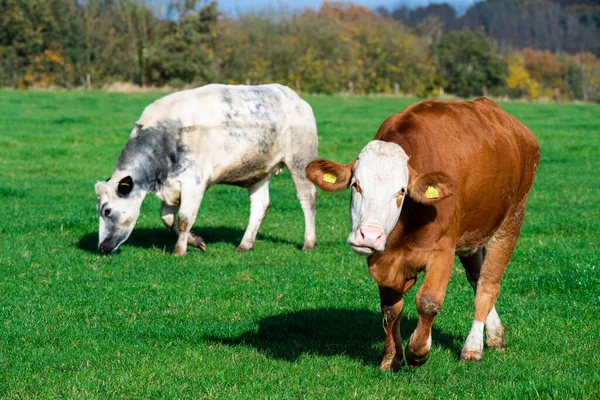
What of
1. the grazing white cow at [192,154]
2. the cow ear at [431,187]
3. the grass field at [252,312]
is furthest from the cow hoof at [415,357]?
the grazing white cow at [192,154]

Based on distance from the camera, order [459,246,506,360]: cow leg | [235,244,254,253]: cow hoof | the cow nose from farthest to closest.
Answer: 1. [235,244,254,253]: cow hoof
2. [459,246,506,360]: cow leg
3. the cow nose

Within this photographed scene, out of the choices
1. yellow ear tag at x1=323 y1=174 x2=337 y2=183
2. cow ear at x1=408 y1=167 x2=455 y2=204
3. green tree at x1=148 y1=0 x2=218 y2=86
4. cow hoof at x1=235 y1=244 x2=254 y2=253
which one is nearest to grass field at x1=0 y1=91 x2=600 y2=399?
cow hoof at x1=235 y1=244 x2=254 y2=253

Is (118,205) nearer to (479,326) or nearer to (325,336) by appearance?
(325,336)

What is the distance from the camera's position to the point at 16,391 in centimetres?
573

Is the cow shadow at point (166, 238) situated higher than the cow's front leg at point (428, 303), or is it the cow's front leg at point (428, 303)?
the cow's front leg at point (428, 303)

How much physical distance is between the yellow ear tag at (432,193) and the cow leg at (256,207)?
262 inches

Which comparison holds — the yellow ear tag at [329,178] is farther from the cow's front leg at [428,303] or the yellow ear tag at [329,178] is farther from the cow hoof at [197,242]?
the cow hoof at [197,242]

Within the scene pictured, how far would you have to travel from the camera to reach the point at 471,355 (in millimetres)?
6797

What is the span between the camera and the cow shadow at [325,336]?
274 inches

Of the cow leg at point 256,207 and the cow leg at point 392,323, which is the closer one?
the cow leg at point 392,323

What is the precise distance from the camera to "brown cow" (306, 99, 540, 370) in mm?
5707

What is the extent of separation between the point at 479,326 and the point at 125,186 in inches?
250

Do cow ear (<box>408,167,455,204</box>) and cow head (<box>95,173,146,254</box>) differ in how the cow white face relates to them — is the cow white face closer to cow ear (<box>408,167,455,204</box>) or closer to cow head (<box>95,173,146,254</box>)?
cow ear (<box>408,167,455,204</box>)

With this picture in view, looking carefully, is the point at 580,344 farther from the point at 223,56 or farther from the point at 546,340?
the point at 223,56
